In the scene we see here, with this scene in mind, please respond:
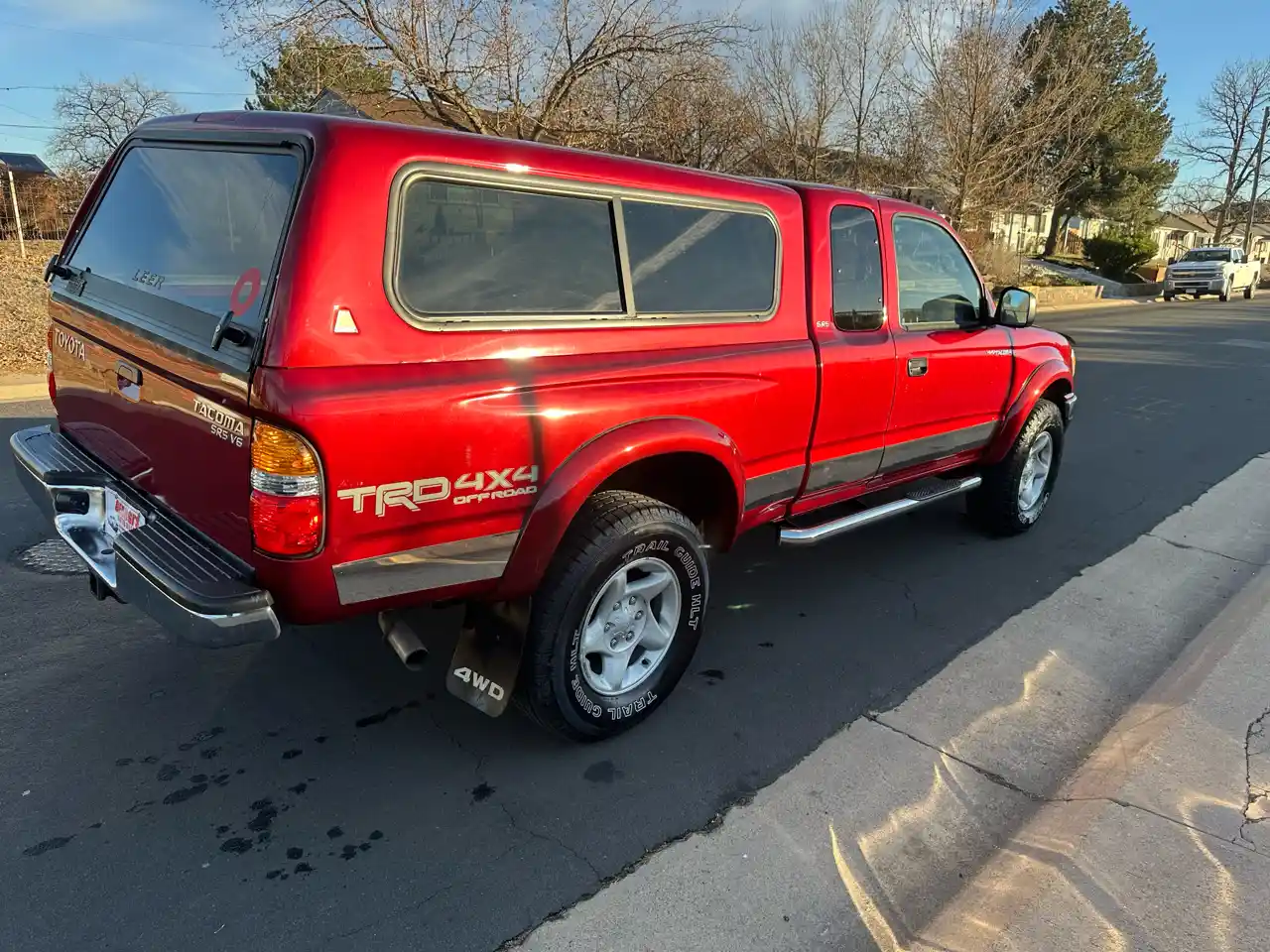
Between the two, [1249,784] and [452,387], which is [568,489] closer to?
[452,387]

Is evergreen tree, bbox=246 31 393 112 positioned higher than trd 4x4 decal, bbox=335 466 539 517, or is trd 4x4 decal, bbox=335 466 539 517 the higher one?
evergreen tree, bbox=246 31 393 112

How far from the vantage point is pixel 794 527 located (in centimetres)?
387

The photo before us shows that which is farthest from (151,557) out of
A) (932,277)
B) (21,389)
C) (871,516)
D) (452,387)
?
(21,389)

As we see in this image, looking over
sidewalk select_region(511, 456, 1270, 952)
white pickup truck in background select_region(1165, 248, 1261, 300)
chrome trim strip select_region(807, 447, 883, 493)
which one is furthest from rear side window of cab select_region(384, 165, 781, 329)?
white pickup truck in background select_region(1165, 248, 1261, 300)

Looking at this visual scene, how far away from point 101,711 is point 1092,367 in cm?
1301

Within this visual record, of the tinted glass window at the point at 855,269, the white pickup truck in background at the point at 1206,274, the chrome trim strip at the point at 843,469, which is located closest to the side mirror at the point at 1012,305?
the tinted glass window at the point at 855,269

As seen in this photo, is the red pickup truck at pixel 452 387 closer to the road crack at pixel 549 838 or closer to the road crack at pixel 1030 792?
the road crack at pixel 549 838

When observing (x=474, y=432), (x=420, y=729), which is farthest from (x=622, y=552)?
(x=420, y=729)

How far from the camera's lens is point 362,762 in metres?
2.87

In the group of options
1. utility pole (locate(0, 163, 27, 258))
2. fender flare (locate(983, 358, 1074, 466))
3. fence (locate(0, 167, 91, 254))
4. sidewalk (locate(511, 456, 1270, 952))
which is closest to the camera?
sidewalk (locate(511, 456, 1270, 952))

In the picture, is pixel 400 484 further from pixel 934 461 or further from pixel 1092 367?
pixel 1092 367

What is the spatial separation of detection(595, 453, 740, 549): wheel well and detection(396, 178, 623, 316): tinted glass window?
622 millimetres

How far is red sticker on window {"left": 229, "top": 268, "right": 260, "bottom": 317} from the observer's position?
2.31 m

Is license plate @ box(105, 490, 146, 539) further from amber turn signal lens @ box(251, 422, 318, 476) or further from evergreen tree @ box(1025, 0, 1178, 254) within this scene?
evergreen tree @ box(1025, 0, 1178, 254)
